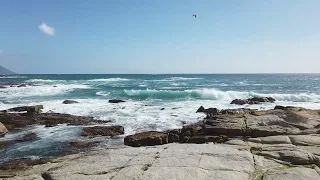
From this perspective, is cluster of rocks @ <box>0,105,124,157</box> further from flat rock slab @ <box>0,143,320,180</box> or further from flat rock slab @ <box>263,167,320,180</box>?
flat rock slab @ <box>263,167,320,180</box>

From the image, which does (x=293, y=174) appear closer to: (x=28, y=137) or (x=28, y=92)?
(x=28, y=137)

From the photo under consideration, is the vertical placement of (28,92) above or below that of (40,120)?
below

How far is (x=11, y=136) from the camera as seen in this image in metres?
15.1

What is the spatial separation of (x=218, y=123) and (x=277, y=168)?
635 cm

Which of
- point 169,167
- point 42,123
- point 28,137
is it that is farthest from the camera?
point 42,123

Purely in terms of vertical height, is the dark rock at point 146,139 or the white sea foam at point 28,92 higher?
the dark rock at point 146,139

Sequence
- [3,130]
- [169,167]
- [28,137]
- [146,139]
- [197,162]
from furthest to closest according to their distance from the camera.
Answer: [3,130], [28,137], [146,139], [197,162], [169,167]

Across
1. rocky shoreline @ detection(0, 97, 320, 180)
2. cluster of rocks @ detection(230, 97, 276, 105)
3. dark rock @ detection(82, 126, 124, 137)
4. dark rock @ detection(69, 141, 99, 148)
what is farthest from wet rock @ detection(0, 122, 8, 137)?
cluster of rocks @ detection(230, 97, 276, 105)

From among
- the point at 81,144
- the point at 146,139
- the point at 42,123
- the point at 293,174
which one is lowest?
the point at 42,123

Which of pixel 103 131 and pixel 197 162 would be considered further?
pixel 103 131

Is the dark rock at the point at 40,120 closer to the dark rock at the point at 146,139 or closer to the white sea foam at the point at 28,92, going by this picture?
the dark rock at the point at 146,139

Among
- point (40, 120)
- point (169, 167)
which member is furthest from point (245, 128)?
point (40, 120)

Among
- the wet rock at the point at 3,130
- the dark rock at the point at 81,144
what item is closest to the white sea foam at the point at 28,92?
the wet rock at the point at 3,130

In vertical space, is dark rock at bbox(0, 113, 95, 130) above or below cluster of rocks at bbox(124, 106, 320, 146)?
below
